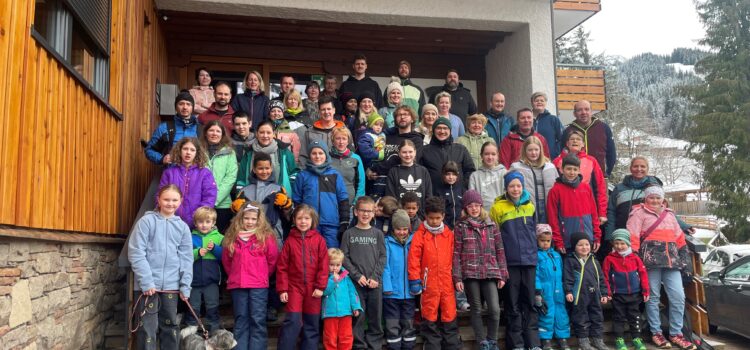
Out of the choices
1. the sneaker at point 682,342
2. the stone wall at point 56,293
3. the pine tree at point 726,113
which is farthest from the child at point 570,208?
the pine tree at point 726,113

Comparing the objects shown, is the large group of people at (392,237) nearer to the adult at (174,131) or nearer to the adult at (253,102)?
the adult at (174,131)

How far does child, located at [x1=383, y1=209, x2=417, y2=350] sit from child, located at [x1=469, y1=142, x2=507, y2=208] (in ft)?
3.94

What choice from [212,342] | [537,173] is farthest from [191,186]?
[537,173]

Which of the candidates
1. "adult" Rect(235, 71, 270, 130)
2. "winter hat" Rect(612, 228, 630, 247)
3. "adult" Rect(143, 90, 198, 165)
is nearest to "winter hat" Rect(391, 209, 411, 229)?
"winter hat" Rect(612, 228, 630, 247)

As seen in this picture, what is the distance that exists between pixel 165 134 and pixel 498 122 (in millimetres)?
4348


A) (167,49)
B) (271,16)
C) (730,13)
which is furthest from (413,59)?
(730,13)

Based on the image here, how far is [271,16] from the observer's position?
916cm

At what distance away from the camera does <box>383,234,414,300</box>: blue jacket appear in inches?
211

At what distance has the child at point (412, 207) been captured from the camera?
5715mm

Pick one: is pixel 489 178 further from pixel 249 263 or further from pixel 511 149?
pixel 249 263

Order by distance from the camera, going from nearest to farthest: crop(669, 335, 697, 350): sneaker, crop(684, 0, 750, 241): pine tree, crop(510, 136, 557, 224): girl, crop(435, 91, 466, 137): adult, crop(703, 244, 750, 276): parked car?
crop(669, 335, 697, 350): sneaker
crop(510, 136, 557, 224): girl
crop(435, 91, 466, 137): adult
crop(703, 244, 750, 276): parked car
crop(684, 0, 750, 241): pine tree

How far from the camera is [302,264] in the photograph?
5086 millimetres

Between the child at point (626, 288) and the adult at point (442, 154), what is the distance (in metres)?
1.77

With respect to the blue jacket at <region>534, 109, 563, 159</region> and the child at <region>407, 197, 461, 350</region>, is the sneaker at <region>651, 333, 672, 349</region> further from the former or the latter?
the blue jacket at <region>534, 109, 563, 159</region>
